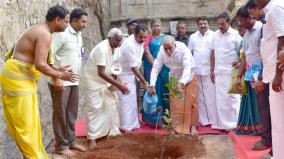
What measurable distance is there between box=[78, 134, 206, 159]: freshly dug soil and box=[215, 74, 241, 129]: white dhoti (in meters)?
0.81

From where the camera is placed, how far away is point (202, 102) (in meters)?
6.73

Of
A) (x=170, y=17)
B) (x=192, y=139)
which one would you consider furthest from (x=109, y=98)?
(x=170, y=17)

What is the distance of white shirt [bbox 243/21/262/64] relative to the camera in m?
5.21

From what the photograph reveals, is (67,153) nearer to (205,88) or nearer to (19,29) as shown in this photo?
(19,29)

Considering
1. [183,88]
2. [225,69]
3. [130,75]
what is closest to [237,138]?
[183,88]

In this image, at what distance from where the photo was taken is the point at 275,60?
366 centimetres

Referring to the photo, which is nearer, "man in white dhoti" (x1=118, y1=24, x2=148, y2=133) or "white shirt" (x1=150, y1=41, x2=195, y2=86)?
"white shirt" (x1=150, y1=41, x2=195, y2=86)

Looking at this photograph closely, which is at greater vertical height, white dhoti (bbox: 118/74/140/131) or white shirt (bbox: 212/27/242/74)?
white shirt (bbox: 212/27/242/74)

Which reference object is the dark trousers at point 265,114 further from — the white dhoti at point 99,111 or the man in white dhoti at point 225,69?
the white dhoti at point 99,111

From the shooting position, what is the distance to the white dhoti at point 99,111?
18.2 ft

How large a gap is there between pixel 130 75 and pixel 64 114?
1.74m

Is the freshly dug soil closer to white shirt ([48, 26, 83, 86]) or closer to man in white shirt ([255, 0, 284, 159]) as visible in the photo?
white shirt ([48, 26, 83, 86])

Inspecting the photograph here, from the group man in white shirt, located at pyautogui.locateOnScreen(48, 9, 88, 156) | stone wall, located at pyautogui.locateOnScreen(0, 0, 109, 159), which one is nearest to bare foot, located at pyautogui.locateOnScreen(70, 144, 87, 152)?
man in white shirt, located at pyautogui.locateOnScreen(48, 9, 88, 156)

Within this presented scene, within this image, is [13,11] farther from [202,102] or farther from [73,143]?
[202,102]
